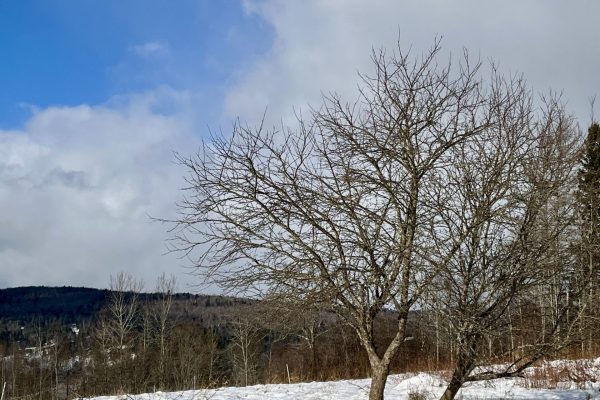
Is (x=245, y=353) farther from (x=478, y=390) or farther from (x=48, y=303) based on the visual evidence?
(x=48, y=303)

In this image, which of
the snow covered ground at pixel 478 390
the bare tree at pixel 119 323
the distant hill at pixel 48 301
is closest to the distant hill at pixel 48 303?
the distant hill at pixel 48 301

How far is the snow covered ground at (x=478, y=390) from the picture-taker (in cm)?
1167

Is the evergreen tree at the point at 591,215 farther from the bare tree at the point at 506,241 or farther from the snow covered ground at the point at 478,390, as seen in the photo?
the snow covered ground at the point at 478,390

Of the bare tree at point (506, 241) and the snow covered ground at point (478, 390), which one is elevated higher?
the bare tree at point (506, 241)

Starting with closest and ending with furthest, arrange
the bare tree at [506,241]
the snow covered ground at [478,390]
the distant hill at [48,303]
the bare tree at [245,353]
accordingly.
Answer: the bare tree at [506,241] → the snow covered ground at [478,390] → the bare tree at [245,353] → the distant hill at [48,303]

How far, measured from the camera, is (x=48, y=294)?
185625mm

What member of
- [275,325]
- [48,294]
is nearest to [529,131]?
[275,325]

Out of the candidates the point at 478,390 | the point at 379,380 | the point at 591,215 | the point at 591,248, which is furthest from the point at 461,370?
the point at 478,390

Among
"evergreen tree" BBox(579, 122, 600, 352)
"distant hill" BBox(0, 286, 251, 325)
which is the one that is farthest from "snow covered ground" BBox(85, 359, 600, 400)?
"distant hill" BBox(0, 286, 251, 325)

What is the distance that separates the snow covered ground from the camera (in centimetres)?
1167

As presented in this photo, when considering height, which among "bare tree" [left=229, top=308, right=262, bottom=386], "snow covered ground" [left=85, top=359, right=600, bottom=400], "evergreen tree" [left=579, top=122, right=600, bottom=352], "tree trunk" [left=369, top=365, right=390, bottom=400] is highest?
"evergreen tree" [left=579, top=122, right=600, bottom=352]

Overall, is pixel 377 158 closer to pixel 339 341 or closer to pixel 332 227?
pixel 332 227

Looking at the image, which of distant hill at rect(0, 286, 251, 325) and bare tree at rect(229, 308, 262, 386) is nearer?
bare tree at rect(229, 308, 262, 386)

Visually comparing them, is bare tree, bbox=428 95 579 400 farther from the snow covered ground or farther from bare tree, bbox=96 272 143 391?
A: bare tree, bbox=96 272 143 391
